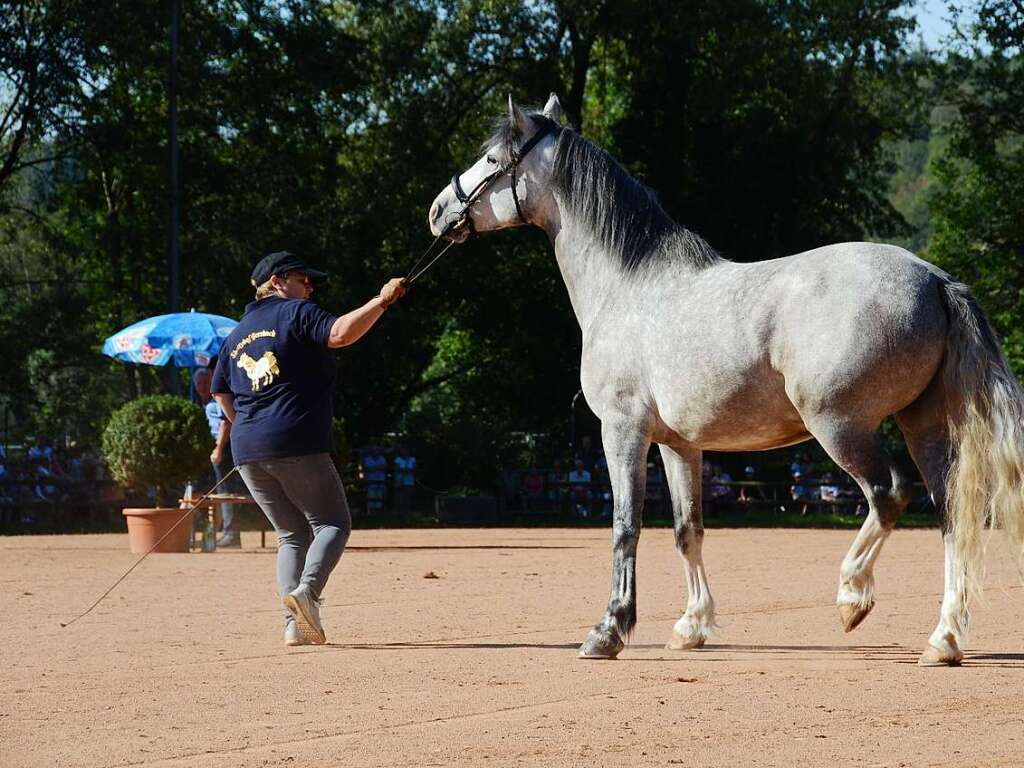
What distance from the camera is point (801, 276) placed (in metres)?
7.36

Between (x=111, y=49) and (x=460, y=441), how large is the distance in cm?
1102

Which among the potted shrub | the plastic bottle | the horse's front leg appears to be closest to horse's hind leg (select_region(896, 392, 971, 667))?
the horse's front leg

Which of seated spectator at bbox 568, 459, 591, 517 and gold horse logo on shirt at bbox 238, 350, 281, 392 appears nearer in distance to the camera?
gold horse logo on shirt at bbox 238, 350, 281, 392

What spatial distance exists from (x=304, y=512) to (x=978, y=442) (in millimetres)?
3737

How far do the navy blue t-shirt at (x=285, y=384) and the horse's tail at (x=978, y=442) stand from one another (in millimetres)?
3326

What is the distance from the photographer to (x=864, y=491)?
7227mm

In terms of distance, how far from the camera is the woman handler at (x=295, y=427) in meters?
8.09

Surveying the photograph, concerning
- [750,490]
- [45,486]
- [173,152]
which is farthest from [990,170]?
[45,486]

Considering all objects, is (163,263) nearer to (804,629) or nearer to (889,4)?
(889,4)

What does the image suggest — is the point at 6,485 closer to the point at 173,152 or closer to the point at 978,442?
the point at 173,152

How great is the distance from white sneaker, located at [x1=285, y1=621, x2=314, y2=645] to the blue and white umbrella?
36.9ft

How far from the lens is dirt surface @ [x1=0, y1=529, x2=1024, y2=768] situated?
16.9ft

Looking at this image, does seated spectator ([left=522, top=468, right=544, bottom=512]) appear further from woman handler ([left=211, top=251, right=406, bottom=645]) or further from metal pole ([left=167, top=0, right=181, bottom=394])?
woman handler ([left=211, top=251, right=406, bottom=645])

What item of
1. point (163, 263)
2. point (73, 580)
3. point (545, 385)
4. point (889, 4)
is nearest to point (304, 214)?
point (163, 263)
